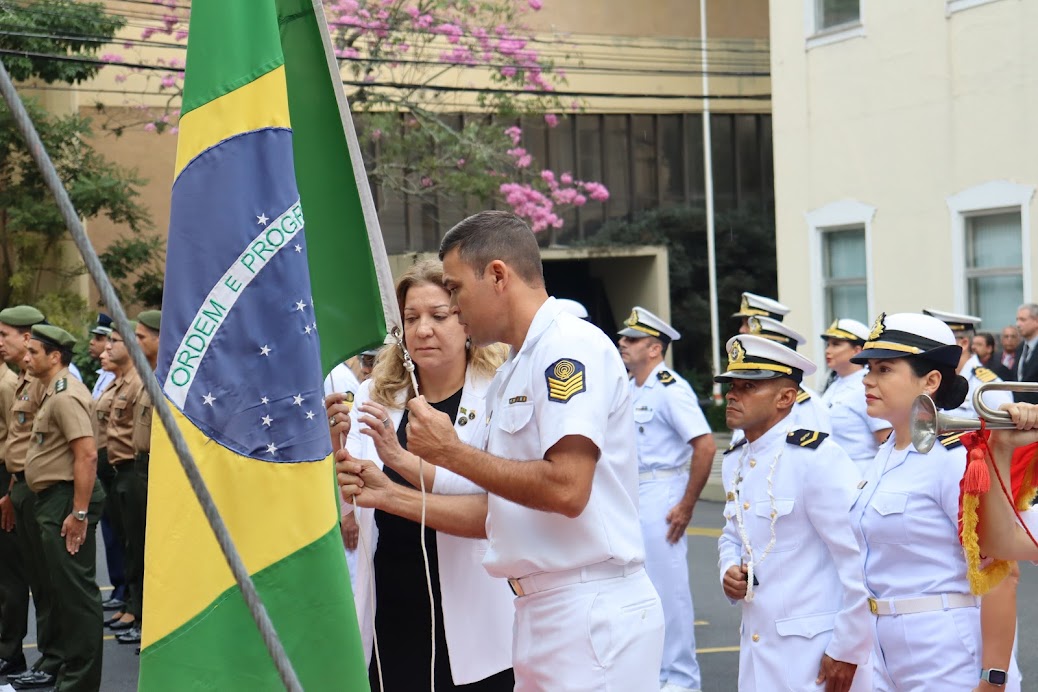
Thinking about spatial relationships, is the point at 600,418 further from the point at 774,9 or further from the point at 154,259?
the point at 154,259

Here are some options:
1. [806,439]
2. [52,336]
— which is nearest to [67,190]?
[52,336]

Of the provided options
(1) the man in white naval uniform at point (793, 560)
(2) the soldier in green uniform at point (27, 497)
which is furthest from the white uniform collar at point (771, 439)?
(2) the soldier in green uniform at point (27, 497)

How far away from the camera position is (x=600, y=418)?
10.6 feet

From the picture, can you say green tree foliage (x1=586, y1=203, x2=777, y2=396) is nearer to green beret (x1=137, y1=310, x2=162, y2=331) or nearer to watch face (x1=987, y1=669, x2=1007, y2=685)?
green beret (x1=137, y1=310, x2=162, y2=331)

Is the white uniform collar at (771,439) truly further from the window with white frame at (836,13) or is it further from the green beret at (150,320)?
the window with white frame at (836,13)

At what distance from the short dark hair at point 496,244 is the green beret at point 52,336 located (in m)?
5.34

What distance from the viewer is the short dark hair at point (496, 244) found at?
11.3ft

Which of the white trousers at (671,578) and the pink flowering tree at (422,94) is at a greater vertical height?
the pink flowering tree at (422,94)

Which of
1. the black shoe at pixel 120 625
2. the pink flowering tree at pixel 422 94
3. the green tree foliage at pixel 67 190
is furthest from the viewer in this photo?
the pink flowering tree at pixel 422 94

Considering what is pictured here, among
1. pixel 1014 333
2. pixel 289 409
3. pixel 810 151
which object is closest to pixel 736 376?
pixel 289 409

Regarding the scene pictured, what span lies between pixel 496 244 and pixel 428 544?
1127 millimetres

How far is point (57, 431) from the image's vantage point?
802cm

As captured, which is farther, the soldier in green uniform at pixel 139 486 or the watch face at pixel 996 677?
the soldier in green uniform at pixel 139 486

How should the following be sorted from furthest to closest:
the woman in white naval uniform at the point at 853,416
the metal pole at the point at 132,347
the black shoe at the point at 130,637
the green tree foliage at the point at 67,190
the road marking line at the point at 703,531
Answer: the green tree foliage at the point at 67,190 < the road marking line at the point at 703,531 < the black shoe at the point at 130,637 < the woman in white naval uniform at the point at 853,416 < the metal pole at the point at 132,347
